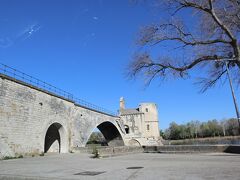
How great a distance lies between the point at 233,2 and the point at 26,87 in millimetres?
16654

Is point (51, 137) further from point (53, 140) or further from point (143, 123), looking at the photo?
point (143, 123)

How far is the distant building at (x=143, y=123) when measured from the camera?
208ft

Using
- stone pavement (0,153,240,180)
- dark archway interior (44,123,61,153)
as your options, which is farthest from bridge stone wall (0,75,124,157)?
stone pavement (0,153,240,180)

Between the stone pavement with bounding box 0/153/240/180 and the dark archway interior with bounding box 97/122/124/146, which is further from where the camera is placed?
the dark archway interior with bounding box 97/122/124/146

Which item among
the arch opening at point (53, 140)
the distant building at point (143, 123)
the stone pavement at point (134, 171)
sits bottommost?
the stone pavement at point (134, 171)

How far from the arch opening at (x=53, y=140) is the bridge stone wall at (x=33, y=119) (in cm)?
13

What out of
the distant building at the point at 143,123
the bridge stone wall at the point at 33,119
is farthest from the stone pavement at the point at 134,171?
the distant building at the point at 143,123

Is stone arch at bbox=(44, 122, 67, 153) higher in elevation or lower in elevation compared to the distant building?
lower

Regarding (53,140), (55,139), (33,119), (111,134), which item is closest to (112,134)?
(111,134)

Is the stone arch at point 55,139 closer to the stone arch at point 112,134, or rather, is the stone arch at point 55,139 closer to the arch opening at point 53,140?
the arch opening at point 53,140

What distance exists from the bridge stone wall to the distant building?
3356 centimetres

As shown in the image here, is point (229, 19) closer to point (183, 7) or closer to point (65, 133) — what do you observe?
point (183, 7)

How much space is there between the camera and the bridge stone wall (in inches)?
693

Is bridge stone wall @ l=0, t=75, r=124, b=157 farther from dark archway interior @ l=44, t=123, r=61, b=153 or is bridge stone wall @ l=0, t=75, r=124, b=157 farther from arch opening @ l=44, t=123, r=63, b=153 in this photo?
dark archway interior @ l=44, t=123, r=61, b=153
